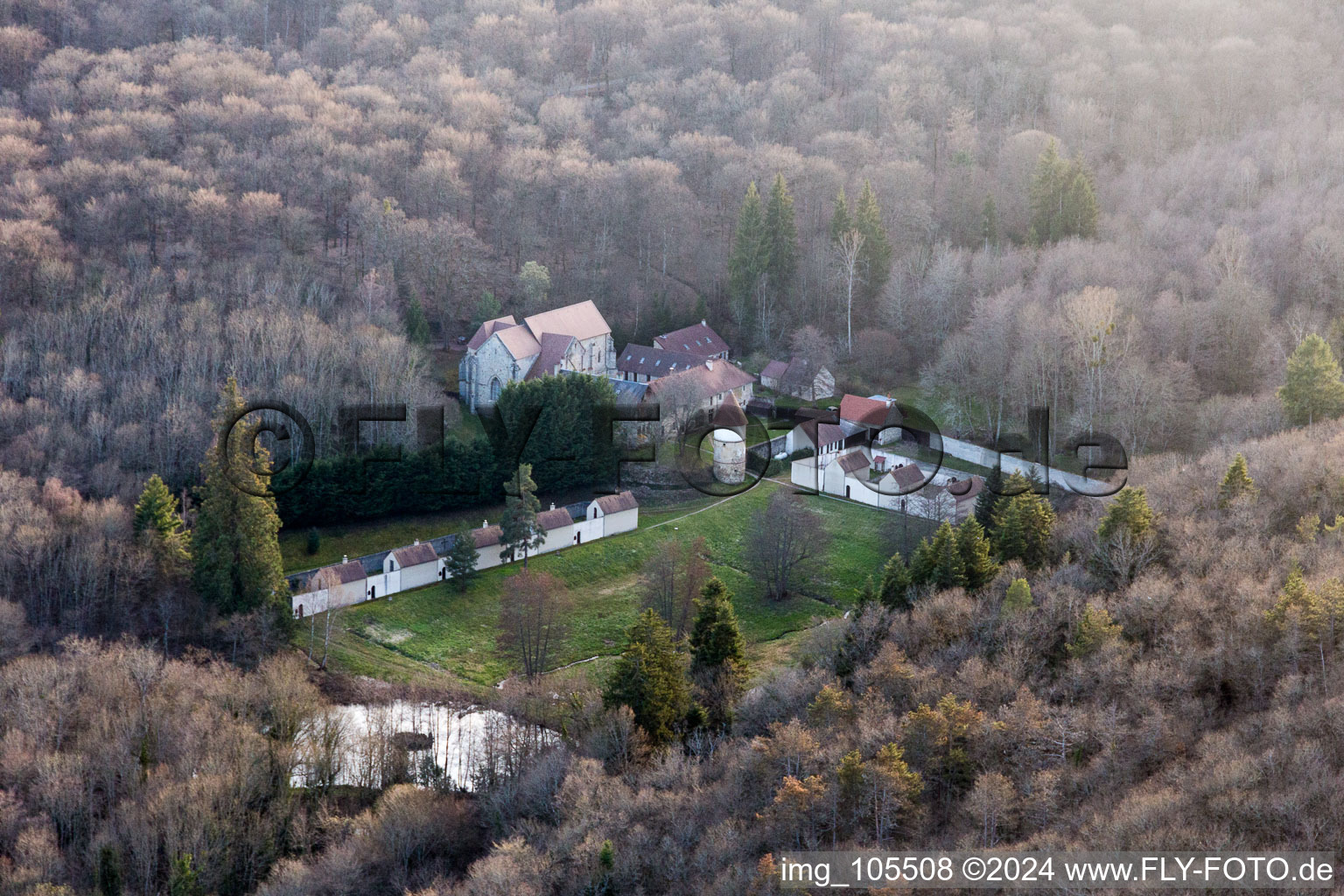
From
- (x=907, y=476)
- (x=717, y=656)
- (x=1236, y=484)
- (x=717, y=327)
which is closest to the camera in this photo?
(x=717, y=656)

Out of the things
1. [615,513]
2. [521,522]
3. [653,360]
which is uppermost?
[653,360]

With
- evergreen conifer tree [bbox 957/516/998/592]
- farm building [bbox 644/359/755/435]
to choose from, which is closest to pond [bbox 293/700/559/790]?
evergreen conifer tree [bbox 957/516/998/592]

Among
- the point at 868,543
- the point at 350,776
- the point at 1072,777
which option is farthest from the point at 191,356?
the point at 1072,777

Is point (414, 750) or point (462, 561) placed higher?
point (462, 561)

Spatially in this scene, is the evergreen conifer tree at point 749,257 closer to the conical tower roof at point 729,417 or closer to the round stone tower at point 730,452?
the conical tower roof at point 729,417

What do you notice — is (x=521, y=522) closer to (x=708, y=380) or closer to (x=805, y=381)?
(x=708, y=380)

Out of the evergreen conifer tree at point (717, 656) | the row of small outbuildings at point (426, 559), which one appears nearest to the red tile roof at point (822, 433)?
the row of small outbuildings at point (426, 559)

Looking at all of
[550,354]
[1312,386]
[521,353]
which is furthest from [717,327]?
[1312,386]

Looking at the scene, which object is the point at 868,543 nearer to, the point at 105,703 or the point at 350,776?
the point at 350,776
